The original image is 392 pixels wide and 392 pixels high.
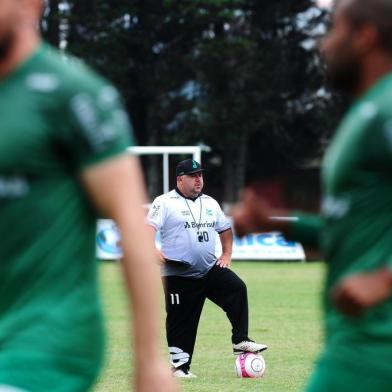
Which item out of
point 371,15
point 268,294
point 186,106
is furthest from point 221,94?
point 371,15

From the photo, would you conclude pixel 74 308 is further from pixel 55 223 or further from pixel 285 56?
pixel 285 56

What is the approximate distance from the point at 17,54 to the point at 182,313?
31.4 ft

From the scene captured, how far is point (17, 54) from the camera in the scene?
12.9ft

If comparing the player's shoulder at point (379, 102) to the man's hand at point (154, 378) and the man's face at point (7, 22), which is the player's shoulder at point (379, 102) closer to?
the man's hand at point (154, 378)

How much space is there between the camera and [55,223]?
3.93 metres

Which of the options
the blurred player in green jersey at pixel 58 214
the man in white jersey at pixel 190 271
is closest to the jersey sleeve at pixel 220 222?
the man in white jersey at pixel 190 271

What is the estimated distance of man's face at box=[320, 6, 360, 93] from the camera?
4.25m

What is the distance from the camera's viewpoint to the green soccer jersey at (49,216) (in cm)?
386

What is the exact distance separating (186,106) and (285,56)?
5003mm

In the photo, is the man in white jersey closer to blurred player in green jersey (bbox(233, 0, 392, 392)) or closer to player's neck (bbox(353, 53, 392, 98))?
blurred player in green jersey (bbox(233, 0, 392, 392))

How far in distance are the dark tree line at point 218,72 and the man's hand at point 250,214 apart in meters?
48.6

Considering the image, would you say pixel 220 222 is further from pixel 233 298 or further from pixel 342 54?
pixel 342 54

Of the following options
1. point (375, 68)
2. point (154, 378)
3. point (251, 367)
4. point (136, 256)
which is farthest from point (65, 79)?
point (251, 367)

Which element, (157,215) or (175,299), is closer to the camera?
(175,299)
